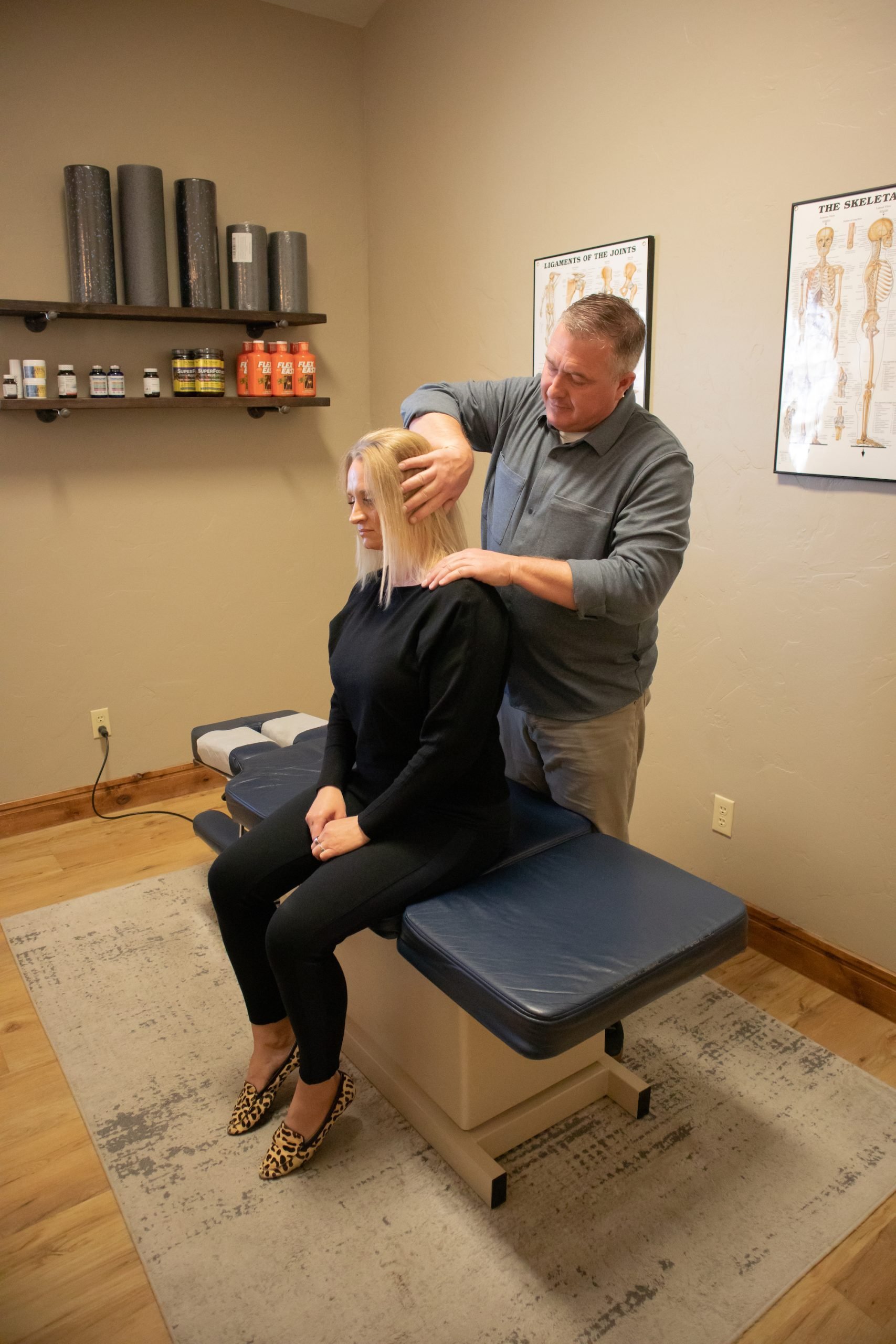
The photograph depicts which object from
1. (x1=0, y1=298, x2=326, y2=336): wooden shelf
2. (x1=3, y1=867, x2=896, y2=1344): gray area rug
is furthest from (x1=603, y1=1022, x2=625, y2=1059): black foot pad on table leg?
(x1=0, y1=298, x2=326, y2=336): wooden shelf

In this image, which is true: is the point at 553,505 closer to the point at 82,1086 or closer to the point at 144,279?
the point at 82,1086

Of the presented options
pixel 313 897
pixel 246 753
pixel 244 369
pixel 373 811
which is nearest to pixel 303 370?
pixel 244 369

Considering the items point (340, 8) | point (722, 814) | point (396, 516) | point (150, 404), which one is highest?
point (340, 8)

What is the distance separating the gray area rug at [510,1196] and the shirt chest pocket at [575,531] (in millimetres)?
1088

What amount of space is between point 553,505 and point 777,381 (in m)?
0.75

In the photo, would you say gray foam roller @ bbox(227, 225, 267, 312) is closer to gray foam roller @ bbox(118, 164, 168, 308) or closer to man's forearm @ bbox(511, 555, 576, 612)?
gray foam roller @ bbox(118, 164, 168, 308)

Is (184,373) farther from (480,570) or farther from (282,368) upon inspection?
(480,570)

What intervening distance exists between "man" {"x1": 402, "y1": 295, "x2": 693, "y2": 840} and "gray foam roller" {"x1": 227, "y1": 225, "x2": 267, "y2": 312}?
1.39 metres

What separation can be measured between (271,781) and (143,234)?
1.80 meters

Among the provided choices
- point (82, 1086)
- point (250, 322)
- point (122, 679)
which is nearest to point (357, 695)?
point (82, 1086)

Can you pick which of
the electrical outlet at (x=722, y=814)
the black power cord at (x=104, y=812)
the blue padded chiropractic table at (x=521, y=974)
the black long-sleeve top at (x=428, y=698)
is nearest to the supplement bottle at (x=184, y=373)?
the black power cord at (x=104, y=812)

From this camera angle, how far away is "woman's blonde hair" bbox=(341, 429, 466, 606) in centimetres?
163

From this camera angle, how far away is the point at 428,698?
5.36 feet

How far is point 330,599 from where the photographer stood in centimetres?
368
